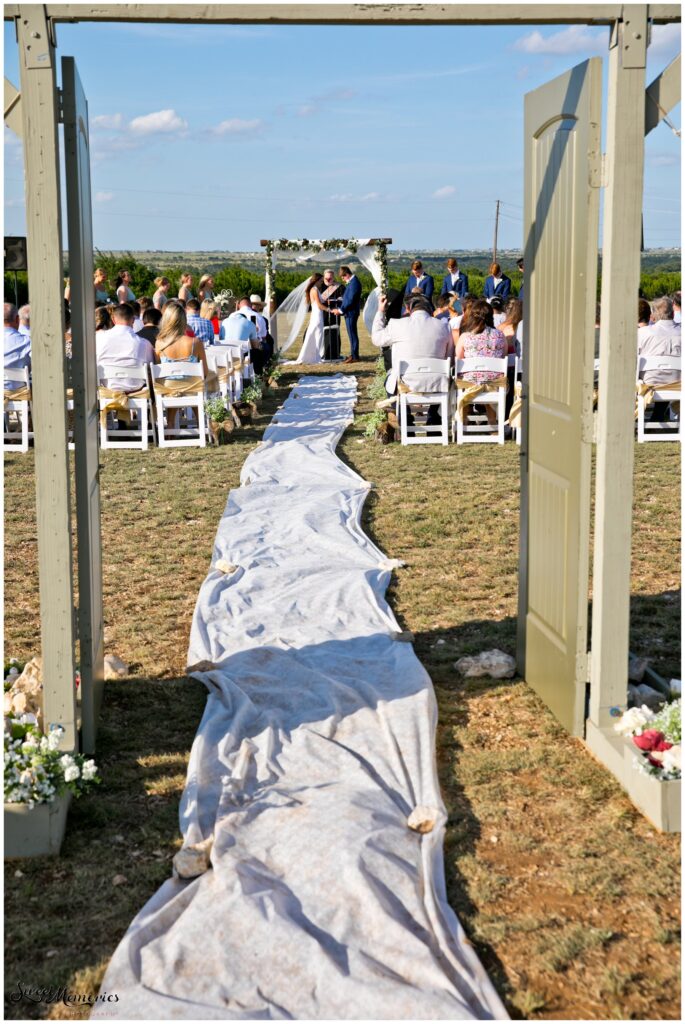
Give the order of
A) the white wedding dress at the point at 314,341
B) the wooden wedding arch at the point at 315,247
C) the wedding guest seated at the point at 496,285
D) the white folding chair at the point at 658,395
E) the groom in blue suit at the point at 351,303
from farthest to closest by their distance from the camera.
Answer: the wooden wedding arch at the point at 315,247 < the white wedding dress at the point at 314,341 < the groom in blue suit at the point at 351,303 < the wedding guest seated at the point at 496,285 < the white folding chair at the point at 658,395

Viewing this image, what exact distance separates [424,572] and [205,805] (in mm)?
3662

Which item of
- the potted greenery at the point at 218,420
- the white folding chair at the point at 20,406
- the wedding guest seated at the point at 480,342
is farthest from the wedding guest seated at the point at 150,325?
the wedding guest seated at the point at 480,342

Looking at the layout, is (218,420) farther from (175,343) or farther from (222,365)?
(222,365)

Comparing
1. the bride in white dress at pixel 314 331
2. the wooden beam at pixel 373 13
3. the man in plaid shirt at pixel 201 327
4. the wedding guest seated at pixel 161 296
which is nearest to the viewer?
the wooden beam at pixel 373 13

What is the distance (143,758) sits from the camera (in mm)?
4727

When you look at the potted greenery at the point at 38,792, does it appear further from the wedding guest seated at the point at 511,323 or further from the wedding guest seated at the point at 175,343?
the wedding guest seated at the point at 511,323

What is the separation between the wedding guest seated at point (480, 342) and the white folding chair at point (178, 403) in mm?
2978

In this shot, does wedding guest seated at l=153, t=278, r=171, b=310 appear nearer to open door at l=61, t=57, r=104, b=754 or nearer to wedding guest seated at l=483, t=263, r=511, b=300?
wedding guest seated at l=483, t=263, r=511, b=300

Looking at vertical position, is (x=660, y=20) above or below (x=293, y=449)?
above

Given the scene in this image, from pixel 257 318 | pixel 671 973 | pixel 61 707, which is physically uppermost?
pixel 257 318

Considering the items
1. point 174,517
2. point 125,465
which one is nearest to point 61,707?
point 174,517

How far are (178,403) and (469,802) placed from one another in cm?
938

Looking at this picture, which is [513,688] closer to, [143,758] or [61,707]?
[143,758]

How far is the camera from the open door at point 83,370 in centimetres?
434
